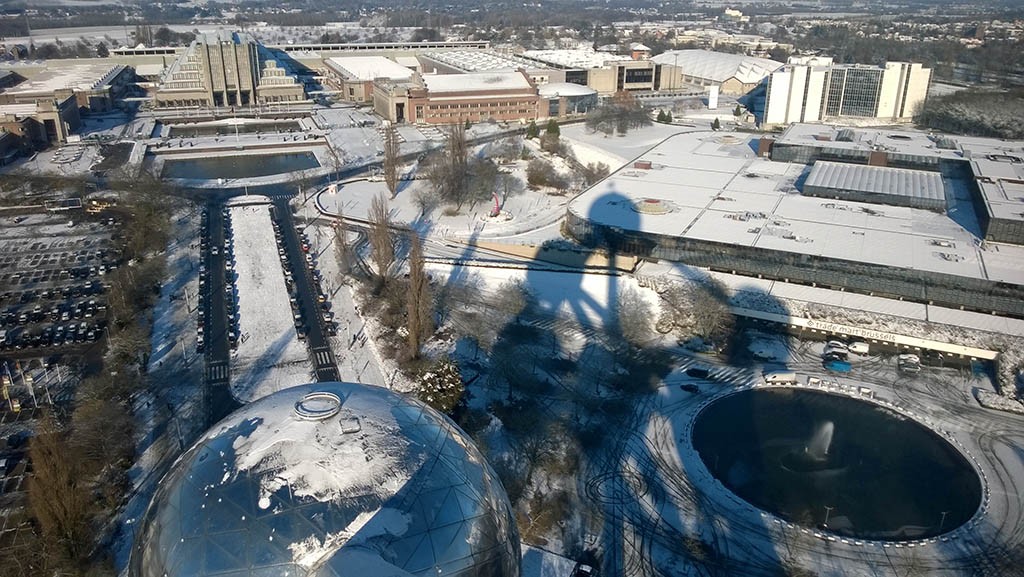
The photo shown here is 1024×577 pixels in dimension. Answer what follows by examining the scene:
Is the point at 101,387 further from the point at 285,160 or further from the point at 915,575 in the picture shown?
the point at 285,160

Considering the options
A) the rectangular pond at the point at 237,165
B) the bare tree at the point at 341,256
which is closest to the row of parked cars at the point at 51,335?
the bare tree at the point at 341,256

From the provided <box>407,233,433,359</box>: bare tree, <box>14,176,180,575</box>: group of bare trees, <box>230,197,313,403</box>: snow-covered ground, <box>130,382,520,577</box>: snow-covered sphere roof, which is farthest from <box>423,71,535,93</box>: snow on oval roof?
<box>130,382,520,577</box>: snow-covered sphere roof

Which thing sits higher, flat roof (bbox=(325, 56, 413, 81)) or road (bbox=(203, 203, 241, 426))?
flat roof (bbox=(325, 56, 413, 81))

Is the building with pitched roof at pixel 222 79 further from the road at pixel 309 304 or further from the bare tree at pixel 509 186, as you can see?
the road at pixel 309 304

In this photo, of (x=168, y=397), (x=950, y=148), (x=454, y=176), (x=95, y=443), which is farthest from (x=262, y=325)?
(x=950, y=148)

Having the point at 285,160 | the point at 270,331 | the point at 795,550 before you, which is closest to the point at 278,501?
the point at 795,550

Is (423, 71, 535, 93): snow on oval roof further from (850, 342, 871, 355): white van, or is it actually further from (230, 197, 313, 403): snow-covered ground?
(850, 342, 871, 355): white van
